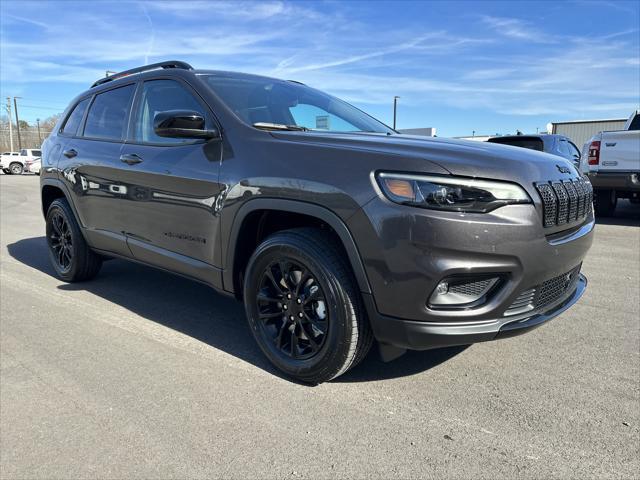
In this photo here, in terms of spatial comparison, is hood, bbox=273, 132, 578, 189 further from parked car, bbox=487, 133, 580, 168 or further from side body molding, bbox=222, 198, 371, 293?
parked car, bbox=487, 133, 580, 168

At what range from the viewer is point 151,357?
3.14 metres

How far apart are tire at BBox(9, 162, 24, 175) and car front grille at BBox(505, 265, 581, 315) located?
136 feet

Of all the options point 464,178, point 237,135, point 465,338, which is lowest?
point 465,338

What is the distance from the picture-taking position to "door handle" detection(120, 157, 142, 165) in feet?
11.8

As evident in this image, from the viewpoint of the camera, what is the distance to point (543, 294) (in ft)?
8.18

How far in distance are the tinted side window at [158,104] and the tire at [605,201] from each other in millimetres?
8357

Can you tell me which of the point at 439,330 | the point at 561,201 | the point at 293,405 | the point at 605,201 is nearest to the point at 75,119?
the point at 293,405

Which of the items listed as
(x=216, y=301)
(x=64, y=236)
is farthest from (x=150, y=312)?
(x=64, y=236)

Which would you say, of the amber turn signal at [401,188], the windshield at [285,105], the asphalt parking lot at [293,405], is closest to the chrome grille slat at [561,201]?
the amber turn signal at [401,188]

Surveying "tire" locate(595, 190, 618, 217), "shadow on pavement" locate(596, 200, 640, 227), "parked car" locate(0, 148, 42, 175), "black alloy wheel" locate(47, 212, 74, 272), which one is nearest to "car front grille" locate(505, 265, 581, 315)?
"black alloy wheel" locate(47, 212, 74, 272)

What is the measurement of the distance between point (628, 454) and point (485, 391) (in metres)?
0.70

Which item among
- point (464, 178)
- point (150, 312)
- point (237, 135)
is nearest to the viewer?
point (464, 178)

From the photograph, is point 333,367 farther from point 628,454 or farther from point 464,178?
point 628,454

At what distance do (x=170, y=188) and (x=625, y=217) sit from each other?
9.44m
